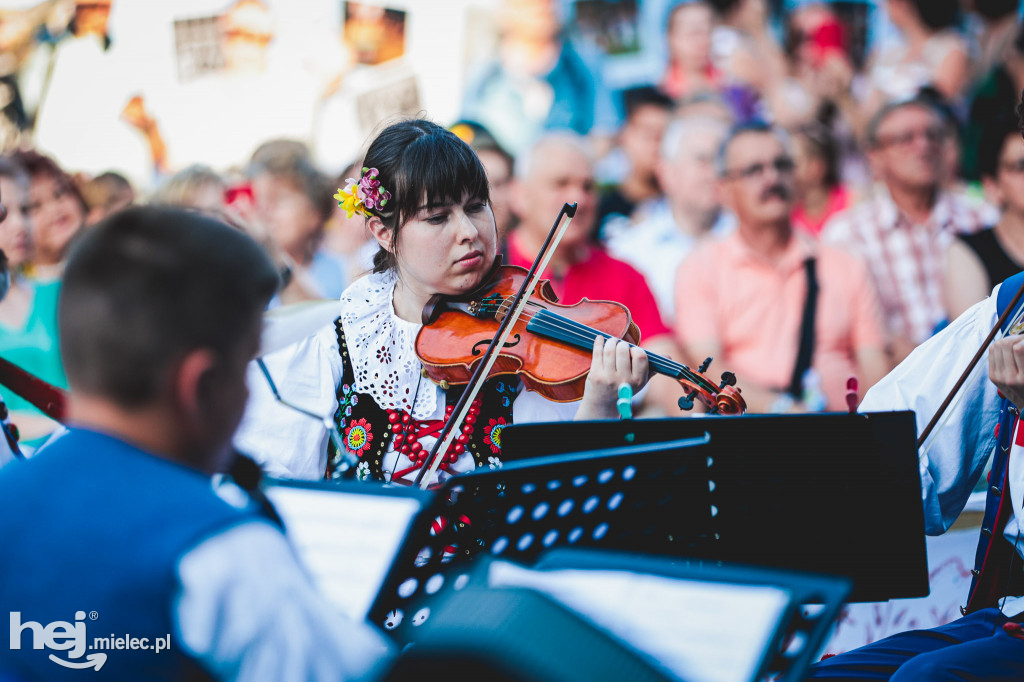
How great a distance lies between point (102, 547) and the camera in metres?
0.99

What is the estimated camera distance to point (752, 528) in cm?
163

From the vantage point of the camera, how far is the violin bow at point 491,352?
203 cm

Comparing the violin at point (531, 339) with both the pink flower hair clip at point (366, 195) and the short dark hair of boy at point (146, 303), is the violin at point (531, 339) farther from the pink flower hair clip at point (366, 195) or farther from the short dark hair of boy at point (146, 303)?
the short dark hair of boy at point (146, 303)

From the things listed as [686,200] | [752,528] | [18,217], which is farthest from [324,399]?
[686,200]

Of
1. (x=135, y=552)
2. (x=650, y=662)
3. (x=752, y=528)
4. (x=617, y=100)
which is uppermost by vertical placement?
(x=617, y=100)

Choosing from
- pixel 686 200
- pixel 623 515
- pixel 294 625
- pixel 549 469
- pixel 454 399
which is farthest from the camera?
pixel 686 200

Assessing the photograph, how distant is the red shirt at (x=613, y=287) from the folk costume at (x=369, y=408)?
1.77m

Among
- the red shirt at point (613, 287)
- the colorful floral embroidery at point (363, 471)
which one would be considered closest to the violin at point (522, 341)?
the colorful floral embroidery at point (363, 471)

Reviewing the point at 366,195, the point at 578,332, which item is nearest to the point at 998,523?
the point at 578,332

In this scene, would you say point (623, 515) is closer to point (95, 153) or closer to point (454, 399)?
point (454, 399)

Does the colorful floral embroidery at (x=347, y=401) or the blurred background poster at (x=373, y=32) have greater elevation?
the blurred background poster at (x=373, y=32)

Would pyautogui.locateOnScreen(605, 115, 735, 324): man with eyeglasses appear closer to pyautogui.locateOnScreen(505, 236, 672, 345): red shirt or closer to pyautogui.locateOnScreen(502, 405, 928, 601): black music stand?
pyautogui.locateOnScreen(505, 236, 672, 345): red shirt

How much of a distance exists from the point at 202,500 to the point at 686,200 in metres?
4.40

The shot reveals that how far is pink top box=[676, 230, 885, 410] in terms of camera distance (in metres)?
4.21
